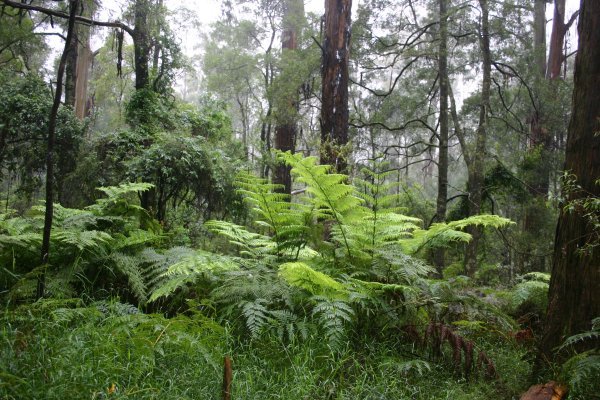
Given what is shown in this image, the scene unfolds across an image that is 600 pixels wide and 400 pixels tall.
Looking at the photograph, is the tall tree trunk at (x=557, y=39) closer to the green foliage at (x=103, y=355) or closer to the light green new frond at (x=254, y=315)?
the light green new frond at (x=254, y=315)

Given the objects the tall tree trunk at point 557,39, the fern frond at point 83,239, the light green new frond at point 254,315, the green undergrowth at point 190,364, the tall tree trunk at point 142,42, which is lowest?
the green undergrowth at point 190,364

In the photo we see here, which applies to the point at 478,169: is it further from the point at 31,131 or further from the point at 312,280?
the point at 31,131

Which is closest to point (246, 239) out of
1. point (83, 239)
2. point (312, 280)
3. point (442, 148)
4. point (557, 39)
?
point (312, 280)

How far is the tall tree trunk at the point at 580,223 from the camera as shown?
3205 mm

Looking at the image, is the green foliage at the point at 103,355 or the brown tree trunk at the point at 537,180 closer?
the green foliage at the point at 103,355

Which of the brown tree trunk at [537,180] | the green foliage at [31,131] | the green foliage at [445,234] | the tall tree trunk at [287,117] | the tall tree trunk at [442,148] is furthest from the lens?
the brown tree trunk at [537,180]

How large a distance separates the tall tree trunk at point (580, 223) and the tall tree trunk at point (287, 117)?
6.66 m

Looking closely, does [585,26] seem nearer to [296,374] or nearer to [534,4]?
[296,374]

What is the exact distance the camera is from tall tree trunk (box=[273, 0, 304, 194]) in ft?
37.7

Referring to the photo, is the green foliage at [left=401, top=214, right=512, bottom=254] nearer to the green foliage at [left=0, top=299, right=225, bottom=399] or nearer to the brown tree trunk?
the green foliage at [left=0, top=299, right=225, bottom=399]

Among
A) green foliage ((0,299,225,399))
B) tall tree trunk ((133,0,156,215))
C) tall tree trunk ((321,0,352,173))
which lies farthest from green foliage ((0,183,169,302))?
tall tree trunk ((133,0,156,215))

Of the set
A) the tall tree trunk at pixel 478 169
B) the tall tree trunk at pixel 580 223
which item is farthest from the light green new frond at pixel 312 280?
the tall tree trunk at pixel 478 169

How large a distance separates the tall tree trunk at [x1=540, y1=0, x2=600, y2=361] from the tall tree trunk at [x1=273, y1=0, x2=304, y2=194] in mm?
6663

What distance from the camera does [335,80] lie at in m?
7.83
